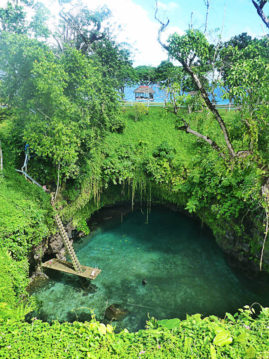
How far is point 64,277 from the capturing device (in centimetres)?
922

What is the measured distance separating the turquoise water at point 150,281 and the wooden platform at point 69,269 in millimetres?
544

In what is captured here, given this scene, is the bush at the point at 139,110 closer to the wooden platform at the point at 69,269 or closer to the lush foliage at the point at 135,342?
the wooden platform at the point at 69,269

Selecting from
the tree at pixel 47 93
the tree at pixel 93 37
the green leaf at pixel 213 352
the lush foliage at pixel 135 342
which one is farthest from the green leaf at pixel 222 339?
the tree at pixel 93 37

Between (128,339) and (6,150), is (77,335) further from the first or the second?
(6,150)

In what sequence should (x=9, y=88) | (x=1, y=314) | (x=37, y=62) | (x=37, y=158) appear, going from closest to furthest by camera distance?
(x=1, y=314) < (x=37, y=62) < (x=9, y=88) < (x=37, y=158)

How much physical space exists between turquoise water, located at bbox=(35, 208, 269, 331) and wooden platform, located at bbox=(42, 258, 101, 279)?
544mm

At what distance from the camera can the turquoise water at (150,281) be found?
782 centimetres

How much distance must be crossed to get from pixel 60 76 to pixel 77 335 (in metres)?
7.76

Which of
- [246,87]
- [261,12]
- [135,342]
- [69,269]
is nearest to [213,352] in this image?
[135,342]

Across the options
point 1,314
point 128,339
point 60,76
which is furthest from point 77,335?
point 60,76

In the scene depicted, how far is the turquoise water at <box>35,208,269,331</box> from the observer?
7824 millimetres

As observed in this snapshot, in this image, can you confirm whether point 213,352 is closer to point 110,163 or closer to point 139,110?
point 110,163

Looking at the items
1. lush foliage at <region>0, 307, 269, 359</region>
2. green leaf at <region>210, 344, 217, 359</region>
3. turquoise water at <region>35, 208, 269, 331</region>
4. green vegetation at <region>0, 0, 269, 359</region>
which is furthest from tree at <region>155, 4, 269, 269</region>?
green leaf at <region>210, 344, 217, 359</region>

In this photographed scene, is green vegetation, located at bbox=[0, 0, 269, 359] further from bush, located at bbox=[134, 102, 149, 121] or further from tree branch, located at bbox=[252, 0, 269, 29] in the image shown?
bush, located at bbox=[134, 102, 149, 121]
